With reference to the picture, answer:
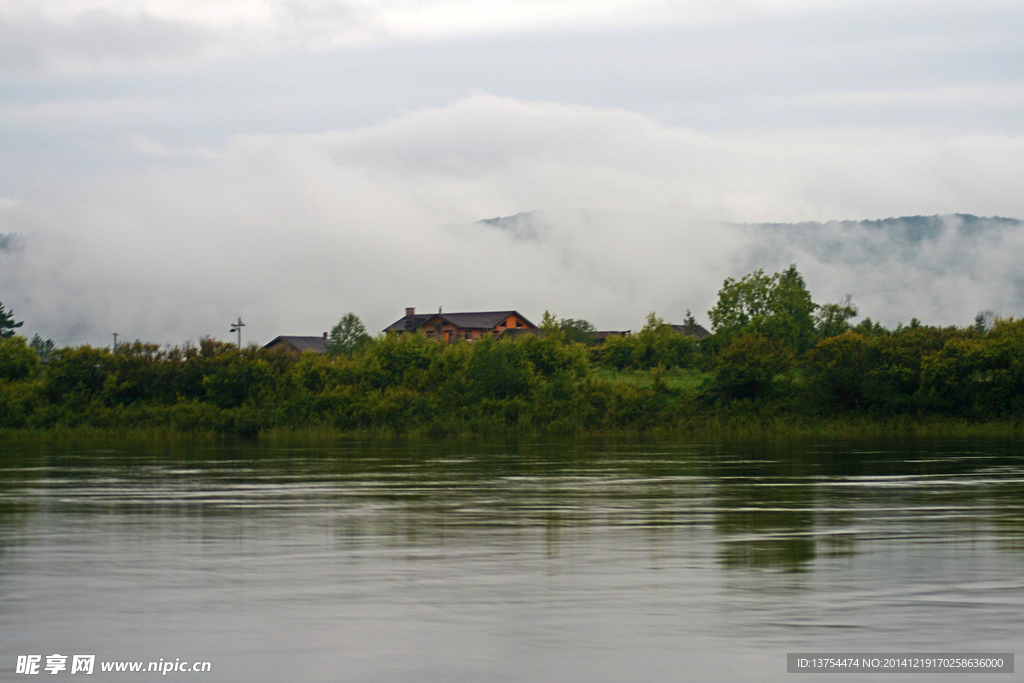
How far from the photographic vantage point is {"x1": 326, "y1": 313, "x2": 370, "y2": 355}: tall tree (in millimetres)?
110537

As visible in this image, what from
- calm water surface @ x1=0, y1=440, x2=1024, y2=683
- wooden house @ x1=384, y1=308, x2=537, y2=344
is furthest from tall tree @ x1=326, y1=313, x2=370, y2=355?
calm water surface @ x1=0, y1=440, x2=1024, y2=683

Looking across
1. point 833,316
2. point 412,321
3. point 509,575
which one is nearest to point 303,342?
point 412,321

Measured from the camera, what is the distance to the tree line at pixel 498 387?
188ft

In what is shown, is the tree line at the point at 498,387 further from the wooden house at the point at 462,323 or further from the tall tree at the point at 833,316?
the wooden house at the point at 462,323

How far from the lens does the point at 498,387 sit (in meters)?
60.0

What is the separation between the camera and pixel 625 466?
29.7 m

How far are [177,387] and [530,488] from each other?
45847 mm

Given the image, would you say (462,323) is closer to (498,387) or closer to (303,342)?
(303,342)

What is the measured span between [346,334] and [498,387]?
2314 inches

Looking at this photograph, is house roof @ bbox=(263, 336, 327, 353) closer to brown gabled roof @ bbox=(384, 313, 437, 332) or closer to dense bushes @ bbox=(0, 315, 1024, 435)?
brown gabled roof @ bbox=(384, 313, 437, 332)

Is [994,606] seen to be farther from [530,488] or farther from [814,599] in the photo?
[530,488]

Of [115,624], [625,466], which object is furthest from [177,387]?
[115,624]

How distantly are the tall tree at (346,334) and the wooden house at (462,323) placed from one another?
33561 millimetres

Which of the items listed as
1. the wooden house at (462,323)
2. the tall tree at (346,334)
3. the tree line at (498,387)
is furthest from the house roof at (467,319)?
the tree line at (498,387)
